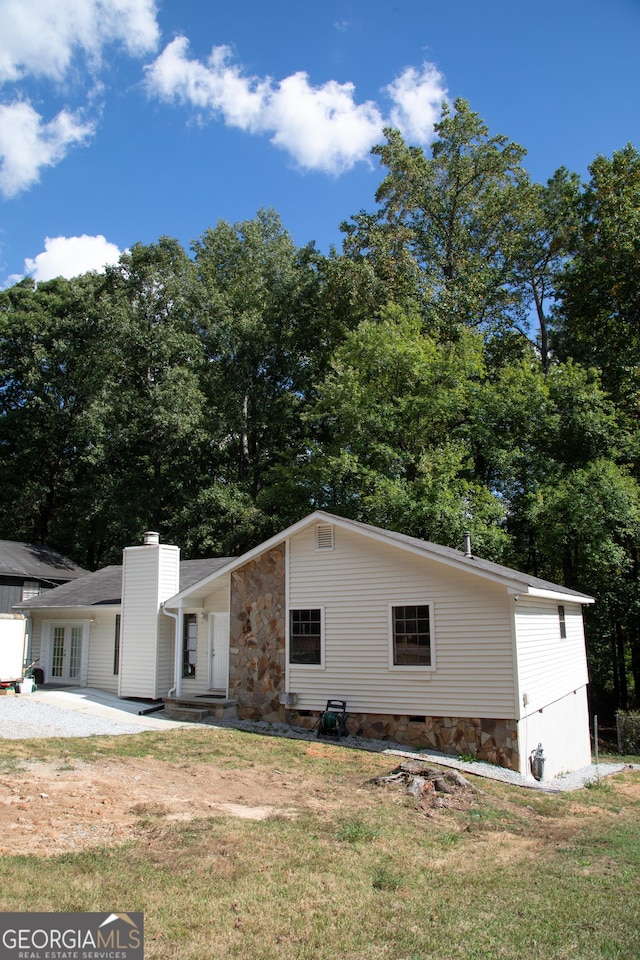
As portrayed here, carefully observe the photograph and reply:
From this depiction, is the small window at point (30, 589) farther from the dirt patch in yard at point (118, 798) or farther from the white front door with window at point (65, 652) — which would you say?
the dirt patch in yard at point (118, 798)

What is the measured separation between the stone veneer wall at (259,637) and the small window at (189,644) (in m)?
2.00

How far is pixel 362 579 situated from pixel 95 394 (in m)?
20.2

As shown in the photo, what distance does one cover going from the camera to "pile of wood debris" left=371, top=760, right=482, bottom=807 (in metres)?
8.88

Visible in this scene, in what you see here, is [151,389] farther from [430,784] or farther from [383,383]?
[430,784]

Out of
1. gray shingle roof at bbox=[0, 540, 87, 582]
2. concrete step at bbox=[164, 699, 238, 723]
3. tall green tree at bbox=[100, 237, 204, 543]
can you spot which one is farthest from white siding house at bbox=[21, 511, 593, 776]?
tall green tree at bbox=[100, 237, 204, 543]

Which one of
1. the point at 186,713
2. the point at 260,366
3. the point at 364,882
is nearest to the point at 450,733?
the point at 186,713

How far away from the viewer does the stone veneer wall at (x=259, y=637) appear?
14820 millimetres

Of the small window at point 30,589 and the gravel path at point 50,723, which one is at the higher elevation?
the small window at point 30,589

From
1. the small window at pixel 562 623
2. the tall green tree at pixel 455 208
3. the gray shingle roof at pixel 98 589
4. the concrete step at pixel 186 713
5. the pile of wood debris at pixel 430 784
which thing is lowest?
the pile of wood debris at pixel 430 784

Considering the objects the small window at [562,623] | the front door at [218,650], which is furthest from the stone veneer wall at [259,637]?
the small window at [562,623]

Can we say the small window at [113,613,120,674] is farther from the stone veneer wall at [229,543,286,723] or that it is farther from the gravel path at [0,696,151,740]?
the stone veneer wall at [229,543,286,723]

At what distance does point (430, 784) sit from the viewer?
9.34 meters

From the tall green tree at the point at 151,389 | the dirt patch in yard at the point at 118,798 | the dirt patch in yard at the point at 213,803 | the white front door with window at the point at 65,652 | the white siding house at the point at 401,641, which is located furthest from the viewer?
the tall green tree at the point at 151,389

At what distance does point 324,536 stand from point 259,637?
2.85 meters
